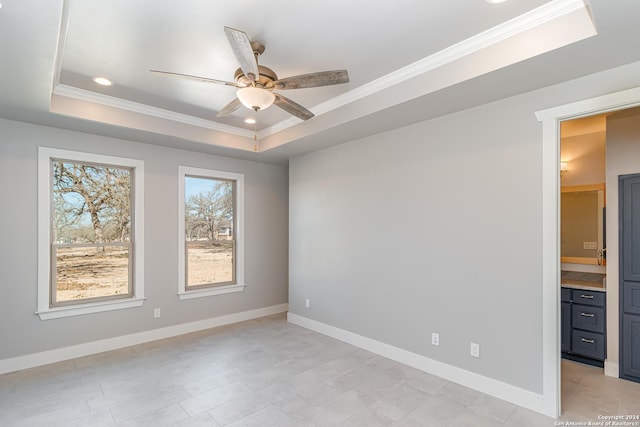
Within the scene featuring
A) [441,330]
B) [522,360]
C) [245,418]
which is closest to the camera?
[245,418]

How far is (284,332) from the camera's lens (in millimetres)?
4648

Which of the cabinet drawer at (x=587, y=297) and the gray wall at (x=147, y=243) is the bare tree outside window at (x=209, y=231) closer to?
the gray wall at (x=147, y=243)

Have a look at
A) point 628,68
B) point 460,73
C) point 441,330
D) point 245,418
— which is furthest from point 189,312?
point 628,68

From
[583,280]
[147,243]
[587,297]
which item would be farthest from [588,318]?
[147,243]

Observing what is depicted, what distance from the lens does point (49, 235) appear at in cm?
368

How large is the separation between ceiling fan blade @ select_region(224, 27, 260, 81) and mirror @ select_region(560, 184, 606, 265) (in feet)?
13.8

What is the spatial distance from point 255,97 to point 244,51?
515mm

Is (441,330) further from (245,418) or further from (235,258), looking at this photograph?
(235,258)

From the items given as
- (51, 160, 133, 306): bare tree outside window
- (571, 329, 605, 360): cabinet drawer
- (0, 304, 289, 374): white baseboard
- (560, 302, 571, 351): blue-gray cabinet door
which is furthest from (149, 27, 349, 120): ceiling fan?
(571, 329, 605, 360): cabinet drawer

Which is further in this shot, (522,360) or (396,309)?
(396,309)

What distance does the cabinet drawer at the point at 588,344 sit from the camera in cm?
341

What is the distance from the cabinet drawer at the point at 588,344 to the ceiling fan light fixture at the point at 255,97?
4014mm

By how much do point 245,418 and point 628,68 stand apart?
12.4ft

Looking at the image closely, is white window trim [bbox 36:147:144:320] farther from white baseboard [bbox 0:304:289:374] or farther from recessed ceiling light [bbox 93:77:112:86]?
recessed ceiling light [bbox 93:77:112:86]
